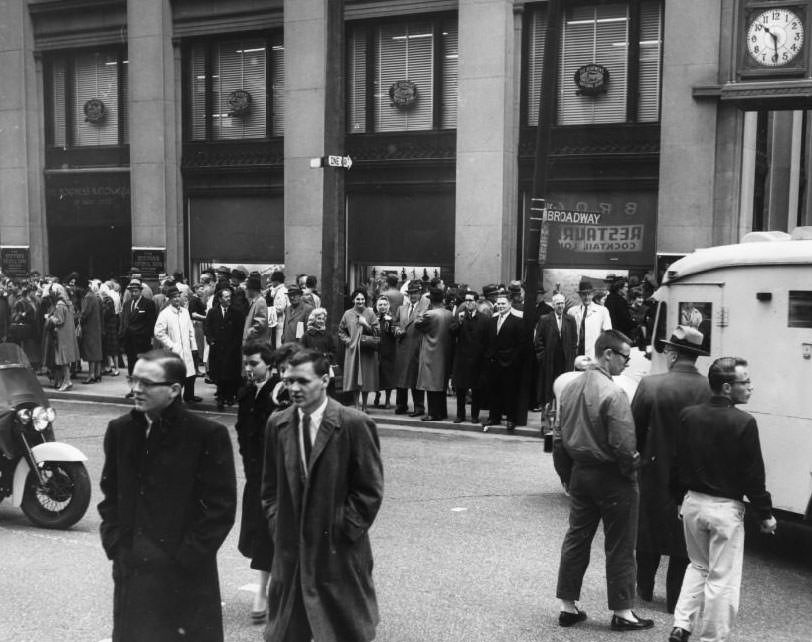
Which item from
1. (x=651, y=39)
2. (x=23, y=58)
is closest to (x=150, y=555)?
(x=651, y=39)

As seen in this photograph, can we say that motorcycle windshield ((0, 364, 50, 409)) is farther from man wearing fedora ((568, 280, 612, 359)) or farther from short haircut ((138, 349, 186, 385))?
man wearing fedora ((568, 280, 612, 359))

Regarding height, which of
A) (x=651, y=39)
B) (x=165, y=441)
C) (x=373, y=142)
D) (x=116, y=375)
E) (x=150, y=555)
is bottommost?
(x=116, y=375)

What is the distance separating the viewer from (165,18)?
24.3m

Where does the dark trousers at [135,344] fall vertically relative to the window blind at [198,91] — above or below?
below

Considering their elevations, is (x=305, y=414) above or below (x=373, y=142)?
below

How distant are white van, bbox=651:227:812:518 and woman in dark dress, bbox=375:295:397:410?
7.53 metres

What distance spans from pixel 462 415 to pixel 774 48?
8.41m

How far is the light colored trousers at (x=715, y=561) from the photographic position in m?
5.96

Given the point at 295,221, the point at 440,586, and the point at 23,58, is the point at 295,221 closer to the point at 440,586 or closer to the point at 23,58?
the point at 23,58

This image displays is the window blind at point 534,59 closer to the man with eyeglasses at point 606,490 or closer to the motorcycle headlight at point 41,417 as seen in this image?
the motorcycle headlight at point 41,417

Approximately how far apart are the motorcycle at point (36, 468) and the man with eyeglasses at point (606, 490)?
4.29 m

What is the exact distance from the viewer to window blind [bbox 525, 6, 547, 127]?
66.8ft

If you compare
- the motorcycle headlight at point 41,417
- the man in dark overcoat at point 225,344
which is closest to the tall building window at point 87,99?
the man in dark overcoat at point 225,344

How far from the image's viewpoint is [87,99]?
26.5 metres
